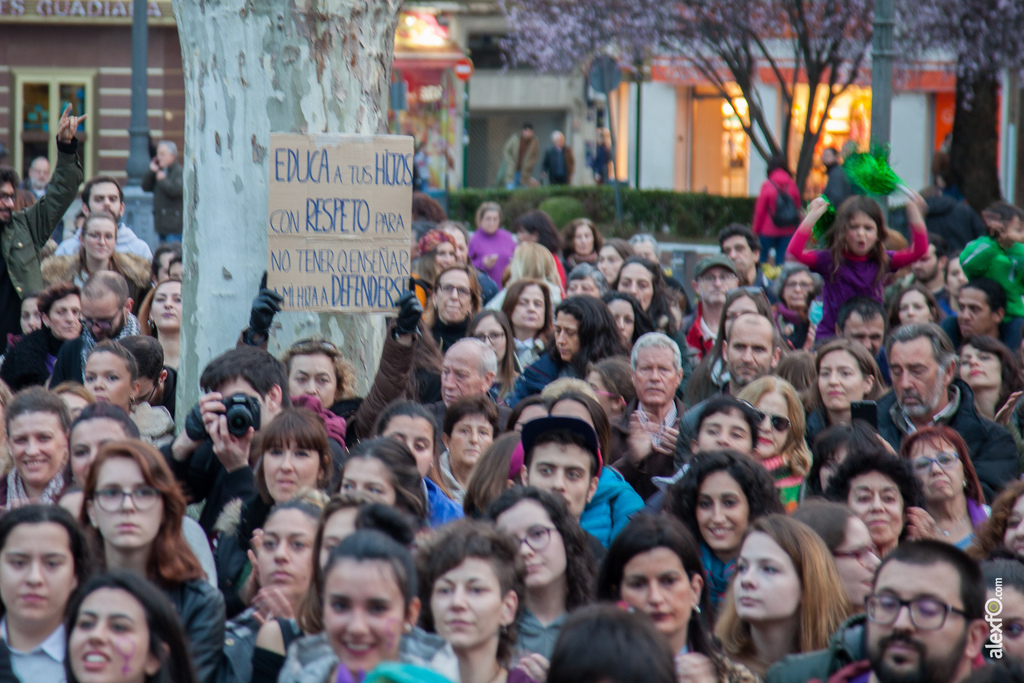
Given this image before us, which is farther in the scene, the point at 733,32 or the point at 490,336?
the point at 733,32

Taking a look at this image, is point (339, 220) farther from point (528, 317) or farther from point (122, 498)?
point (528, 317)

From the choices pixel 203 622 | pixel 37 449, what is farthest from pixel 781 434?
pixel 37 449

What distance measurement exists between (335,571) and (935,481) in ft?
9.64

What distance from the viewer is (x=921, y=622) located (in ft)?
11.5

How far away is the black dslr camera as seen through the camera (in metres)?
5.06

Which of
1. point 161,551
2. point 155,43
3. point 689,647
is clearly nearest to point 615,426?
point 689,647

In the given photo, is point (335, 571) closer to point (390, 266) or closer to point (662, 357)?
point (390, 266)

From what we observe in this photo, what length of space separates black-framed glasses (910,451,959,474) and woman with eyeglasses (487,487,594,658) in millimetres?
1714

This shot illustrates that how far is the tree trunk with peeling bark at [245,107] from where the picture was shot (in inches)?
235

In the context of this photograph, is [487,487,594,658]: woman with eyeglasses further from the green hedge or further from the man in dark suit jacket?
the green hedge

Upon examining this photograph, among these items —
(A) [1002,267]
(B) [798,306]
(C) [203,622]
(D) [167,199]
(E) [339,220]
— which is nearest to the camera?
(C) [203,622]

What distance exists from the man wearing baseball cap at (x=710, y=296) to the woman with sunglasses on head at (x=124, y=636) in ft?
19.3

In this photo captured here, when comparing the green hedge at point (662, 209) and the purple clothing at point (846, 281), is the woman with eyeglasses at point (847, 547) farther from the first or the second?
the green hedge at point (662, 209)

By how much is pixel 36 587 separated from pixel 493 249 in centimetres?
920
